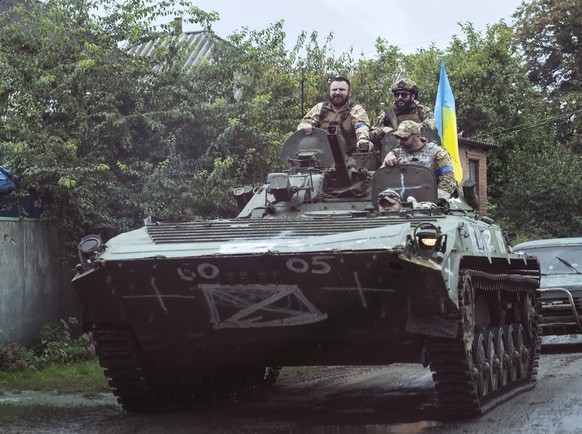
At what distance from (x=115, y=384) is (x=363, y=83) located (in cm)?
1599

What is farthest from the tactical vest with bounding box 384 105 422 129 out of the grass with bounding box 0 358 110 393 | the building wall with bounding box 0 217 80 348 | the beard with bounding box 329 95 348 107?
the building wall with bounding box 0 217 80 348

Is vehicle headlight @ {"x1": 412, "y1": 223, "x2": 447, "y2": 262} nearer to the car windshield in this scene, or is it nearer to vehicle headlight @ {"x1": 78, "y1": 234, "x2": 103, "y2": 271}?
A: vehicle headlight @ {"x1": 78, "y1": 234, "x2": 103, "y2": 271}

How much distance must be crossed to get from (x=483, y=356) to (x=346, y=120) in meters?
3.11

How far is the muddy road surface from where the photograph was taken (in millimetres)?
8438

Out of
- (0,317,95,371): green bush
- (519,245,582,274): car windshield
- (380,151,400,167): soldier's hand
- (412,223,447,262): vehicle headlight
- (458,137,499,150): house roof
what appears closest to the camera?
(412,223,447,262): vehicle headlight

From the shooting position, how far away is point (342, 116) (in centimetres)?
1186

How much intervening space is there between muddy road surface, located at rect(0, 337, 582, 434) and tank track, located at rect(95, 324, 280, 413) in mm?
167

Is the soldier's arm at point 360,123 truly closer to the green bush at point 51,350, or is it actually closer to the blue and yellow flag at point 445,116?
the green bush at point 51,350

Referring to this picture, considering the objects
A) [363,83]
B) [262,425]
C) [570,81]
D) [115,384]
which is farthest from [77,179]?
[570,81]

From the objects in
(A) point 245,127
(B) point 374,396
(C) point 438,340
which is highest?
(A) point 245,127

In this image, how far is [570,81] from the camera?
43969 millimetres

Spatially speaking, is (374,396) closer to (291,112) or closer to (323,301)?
(323,301)

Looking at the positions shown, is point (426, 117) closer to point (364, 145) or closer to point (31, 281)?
point (364, 145)

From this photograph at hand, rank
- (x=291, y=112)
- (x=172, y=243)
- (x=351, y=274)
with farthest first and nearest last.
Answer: (x=291, y=112)
(x=172, y=243)
(x=351, y=274)
